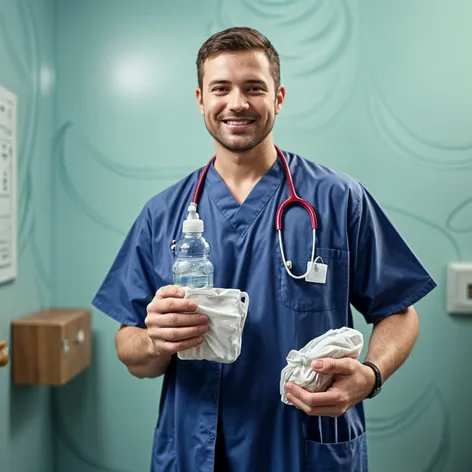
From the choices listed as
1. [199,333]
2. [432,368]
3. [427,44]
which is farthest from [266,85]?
[432,368]

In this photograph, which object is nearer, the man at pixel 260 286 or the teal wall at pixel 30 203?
the man at pixel 260 286

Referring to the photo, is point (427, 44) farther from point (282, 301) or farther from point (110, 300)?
point (110, 300)

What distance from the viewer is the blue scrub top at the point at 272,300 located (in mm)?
1297

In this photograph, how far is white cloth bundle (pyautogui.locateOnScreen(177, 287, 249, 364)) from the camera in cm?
115

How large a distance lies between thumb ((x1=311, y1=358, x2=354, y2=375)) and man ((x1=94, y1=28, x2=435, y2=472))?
0.10 feet

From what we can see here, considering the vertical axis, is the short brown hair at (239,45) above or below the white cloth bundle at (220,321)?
above

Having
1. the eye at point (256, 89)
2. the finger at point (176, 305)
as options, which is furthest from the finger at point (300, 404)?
the eye at point (256, 89)

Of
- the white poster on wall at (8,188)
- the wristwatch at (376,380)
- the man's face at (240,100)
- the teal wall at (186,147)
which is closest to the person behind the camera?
the wristwatch at (376,380)

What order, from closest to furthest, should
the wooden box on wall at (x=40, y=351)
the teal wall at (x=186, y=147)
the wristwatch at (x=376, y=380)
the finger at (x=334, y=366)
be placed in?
1. the finger at (x=334, y=366)
2. the wristwatch at (x=376, y=380)
3. the wooden box on wall at (x=40, y=351)
4. the teal wall at (x=186, y=147)

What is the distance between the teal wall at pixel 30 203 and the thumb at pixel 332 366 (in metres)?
1.16

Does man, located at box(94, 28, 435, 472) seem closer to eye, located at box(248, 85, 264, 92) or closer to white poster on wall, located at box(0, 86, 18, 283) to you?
eye, located at box(248, 85, 264, 92)

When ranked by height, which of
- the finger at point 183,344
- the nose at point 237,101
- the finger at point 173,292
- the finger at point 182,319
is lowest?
the finger at point 183,344

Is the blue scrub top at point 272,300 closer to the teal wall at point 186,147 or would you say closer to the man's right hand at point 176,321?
the man's right hand at point 176,321

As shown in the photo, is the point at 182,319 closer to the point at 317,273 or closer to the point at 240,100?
the point at 317,273
